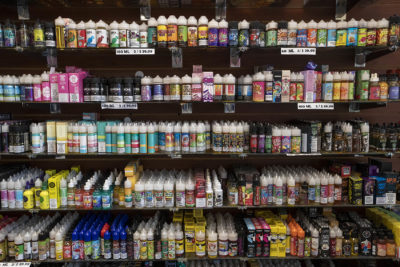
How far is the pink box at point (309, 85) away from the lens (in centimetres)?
283

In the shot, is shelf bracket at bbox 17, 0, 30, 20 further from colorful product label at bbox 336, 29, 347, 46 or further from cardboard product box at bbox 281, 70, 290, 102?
colorful product label at bbox 336, 29, 347, 46

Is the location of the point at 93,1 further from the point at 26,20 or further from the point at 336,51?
the point at 336,51

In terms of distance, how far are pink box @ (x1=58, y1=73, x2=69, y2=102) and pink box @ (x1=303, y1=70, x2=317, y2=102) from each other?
228 centimetres

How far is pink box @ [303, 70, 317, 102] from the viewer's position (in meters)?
2.83

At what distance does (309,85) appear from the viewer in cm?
284

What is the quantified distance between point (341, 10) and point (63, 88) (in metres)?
3.01

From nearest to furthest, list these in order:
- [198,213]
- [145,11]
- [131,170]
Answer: [131,170] → [198,213] → [145,11]

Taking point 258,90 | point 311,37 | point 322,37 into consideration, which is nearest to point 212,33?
point 258,90

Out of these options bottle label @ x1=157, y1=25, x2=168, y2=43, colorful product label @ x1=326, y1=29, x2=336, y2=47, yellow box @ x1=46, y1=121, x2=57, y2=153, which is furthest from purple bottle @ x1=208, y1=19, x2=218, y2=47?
yellow box @ x1=46, y1=121, x2=57, y2=153

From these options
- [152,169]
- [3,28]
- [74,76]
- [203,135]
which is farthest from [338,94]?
[3,28]

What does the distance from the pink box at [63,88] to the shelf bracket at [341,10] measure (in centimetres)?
291

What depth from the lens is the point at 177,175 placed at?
316cm

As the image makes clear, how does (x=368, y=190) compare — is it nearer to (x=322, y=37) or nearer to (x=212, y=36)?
(x=322, y=37)

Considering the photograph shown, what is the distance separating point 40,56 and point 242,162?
258 cm
